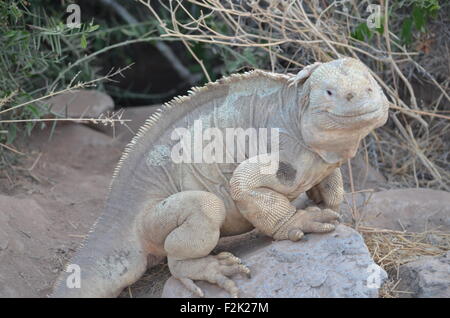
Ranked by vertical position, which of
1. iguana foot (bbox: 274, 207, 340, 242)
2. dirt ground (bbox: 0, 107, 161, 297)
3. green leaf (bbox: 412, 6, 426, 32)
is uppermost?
green leaf (bbox: 412, 6, 426, 32)

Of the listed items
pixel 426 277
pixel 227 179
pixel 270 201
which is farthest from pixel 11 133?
pixel 426 277

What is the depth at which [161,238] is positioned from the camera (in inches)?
208

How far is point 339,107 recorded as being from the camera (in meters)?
4.81

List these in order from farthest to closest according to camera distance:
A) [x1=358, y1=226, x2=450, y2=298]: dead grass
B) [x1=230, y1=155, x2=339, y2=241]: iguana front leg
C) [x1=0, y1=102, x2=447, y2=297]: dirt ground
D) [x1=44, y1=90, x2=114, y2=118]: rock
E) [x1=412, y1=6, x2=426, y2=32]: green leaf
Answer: [x1=44, y1=90, x2=114, y2=118]: rock → [x1=412, y1=6, x2=426, y2=32]: green leaf → [x1=0, y1=102, x2=447, y2=297]: dirt ground → [x1=358, y1=226, x2=450, y2=298]: dead grass → [x1=230, y1=155, x2=339, y2=241]: iguana front leg

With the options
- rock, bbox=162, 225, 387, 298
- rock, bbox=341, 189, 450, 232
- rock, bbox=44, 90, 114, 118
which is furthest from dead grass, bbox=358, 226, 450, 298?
rock, bbox=44, 90, 114, 118

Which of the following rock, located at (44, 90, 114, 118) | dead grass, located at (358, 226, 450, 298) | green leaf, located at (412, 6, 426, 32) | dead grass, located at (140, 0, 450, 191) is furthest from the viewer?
rock, located at (44, 90, 114, 118)

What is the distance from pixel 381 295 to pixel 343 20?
3.82 m

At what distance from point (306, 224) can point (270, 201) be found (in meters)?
0.33

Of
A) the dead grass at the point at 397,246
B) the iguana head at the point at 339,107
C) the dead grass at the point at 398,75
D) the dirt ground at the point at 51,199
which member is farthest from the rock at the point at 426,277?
the dirt ground at the point at 51,199

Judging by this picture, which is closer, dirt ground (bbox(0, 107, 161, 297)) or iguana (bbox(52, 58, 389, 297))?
iguana (bbox(52, 58, 389, 297))

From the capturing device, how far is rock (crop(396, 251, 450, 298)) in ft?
16.5

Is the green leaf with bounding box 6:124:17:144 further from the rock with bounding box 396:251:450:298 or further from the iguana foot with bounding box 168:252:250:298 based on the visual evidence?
the rock with bounding box 396:251:450:298

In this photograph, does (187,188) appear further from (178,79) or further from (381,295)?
(178,79)

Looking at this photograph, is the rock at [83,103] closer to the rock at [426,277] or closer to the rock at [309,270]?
the rock at [309,270]
